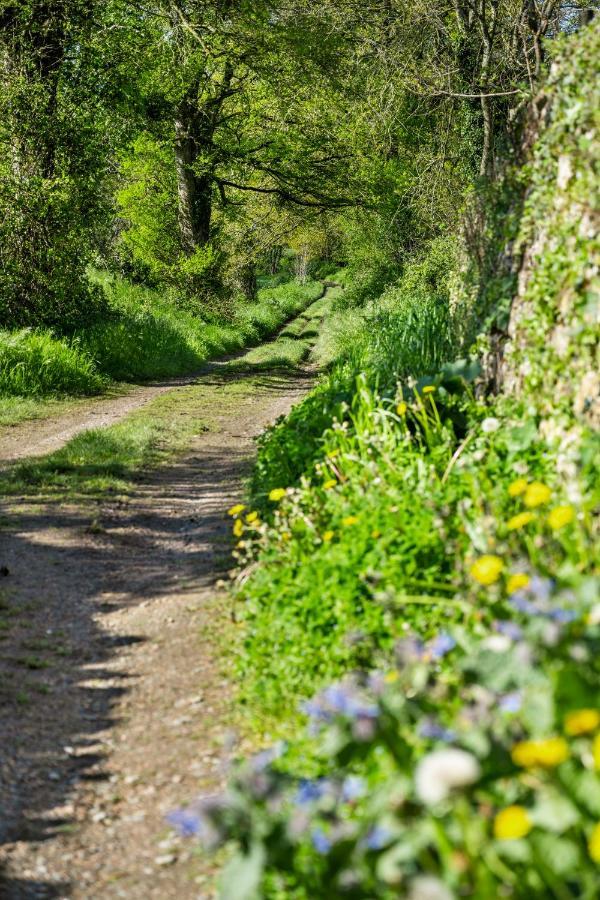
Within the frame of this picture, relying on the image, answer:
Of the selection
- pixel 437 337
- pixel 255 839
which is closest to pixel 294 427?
pixel 437 337

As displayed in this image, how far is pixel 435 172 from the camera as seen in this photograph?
691 inches

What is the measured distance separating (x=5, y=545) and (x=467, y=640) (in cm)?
459

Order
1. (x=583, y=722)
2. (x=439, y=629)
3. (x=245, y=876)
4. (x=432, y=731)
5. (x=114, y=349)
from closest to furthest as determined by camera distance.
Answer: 1. (x=583, y=722)
2. (x=245, y=876)
3. (x=432, y=731)
4. (x=439, y=629)
5. (x=114, y=349)

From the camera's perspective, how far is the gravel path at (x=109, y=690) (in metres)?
3.29

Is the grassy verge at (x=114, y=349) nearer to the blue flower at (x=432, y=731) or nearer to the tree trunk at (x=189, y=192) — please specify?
the tree trunk at (x=189, y=192)

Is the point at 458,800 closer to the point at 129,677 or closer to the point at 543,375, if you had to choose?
the point at 129,677

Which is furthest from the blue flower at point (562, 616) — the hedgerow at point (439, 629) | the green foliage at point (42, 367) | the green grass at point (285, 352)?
Answer: the green grass at point (285, 352)

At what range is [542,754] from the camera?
186 cm

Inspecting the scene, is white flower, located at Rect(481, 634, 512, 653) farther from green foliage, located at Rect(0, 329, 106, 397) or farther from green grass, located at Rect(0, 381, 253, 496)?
green foliage, located at Rect(0, 329, 106, 397)

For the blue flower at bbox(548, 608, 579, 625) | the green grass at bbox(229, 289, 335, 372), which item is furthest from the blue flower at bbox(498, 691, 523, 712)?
the green grass at bbox(229, 289, 335, 372)

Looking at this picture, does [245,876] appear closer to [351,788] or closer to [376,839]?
[376,839]

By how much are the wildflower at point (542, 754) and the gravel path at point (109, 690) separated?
2.35 feet

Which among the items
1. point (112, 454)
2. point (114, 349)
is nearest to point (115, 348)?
point (114, 349)

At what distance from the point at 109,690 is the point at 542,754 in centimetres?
324
